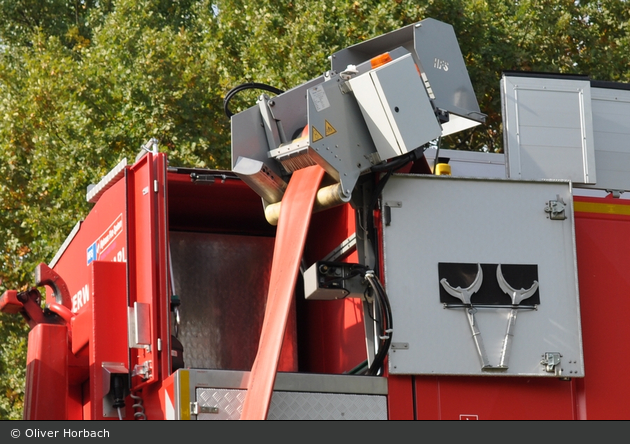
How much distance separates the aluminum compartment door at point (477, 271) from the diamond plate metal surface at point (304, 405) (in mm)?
206

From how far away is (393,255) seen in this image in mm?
5207

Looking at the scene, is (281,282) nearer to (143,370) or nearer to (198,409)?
(198,409)

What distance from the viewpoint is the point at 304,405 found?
4.95 metres

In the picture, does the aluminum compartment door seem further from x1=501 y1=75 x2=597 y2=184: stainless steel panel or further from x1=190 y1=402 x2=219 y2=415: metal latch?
x1=190 y1=402 x2=219 y2=415: metal latch

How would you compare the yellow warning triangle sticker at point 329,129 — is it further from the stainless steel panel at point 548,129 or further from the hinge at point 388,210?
the stainless steel panel at point 548,129

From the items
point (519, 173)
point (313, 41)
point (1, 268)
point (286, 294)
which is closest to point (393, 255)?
point (286, 294)

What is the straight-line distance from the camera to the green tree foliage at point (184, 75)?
12891 millimetres

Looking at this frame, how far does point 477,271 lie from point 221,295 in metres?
1.93

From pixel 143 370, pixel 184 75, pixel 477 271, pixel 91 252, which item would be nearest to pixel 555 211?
pixel 477 271

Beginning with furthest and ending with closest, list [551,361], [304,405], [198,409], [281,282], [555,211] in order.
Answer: [555,211], [551,361], [281,282], [304,405], [198,409]

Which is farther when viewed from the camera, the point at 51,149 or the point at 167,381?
the point at 51,149

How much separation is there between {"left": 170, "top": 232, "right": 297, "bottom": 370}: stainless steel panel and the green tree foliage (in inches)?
233

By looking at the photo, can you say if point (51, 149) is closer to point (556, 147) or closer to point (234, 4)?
point (234, 4)

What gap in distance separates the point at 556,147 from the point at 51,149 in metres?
8.62
